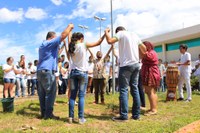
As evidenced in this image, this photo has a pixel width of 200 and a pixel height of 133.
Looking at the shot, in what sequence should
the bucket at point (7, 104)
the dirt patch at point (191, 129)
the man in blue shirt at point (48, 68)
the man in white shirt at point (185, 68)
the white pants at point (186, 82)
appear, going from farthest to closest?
the white pants at point (186, 82) < the man in white shirt at point (185, 68) < the bucket at point (7, 104) < the man in blue shirt at point (48, 68) < the dirt patch at point (191, 129)

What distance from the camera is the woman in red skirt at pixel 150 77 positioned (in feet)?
23.5

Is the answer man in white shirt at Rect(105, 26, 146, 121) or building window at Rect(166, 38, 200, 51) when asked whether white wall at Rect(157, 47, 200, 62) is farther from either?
man in white shirt at Rect(105, 26, 146, 121)

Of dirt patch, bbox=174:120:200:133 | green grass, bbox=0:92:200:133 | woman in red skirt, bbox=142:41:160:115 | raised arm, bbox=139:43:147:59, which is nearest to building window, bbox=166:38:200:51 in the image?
green grass, bbox=0:92:200:133

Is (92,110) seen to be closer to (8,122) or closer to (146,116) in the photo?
(146,116)

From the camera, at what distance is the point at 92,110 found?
7.76 meters

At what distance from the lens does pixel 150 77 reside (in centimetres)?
732

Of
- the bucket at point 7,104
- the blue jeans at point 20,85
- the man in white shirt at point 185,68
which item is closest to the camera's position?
the bucket at point 7,104

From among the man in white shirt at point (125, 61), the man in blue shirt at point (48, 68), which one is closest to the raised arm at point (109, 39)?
the man in white shirt at point (125, 61)

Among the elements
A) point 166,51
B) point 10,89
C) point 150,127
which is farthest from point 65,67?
point 166,51

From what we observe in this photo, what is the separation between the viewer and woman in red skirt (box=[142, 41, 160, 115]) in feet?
23.5

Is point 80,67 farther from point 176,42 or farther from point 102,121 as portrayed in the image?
point 176,42

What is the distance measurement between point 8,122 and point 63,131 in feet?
5.60

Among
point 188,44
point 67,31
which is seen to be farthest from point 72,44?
point 188,44

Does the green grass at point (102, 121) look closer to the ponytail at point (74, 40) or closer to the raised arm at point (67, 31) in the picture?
the ponytail at point (74, 40)
